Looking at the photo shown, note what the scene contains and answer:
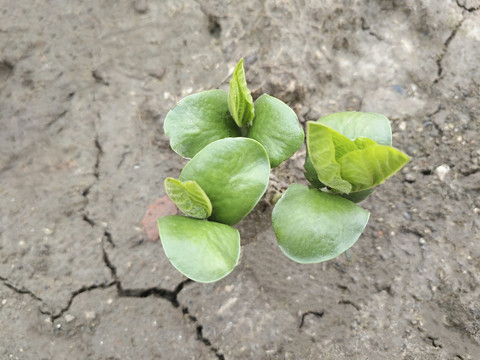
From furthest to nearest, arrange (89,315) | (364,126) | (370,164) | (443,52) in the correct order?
(443,52) → (89,315) → (364,126) → (370,164)

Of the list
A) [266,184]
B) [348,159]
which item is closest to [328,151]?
[348,159]

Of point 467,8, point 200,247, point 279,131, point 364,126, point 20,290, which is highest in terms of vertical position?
point 467,8

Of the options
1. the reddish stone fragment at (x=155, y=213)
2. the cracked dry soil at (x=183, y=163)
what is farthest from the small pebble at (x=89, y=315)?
the reddish stone fragment at (x=155, y=213)

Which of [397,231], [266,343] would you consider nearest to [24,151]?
[266,343]

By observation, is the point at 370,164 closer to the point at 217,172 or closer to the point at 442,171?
the point at 217,172

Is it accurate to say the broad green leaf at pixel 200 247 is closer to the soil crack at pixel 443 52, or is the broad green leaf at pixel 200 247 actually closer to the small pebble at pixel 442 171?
the small pebble at pixel 442 171

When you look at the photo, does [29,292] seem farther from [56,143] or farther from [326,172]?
[326,172]

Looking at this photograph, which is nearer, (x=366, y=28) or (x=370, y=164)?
(x=370, y=164)
